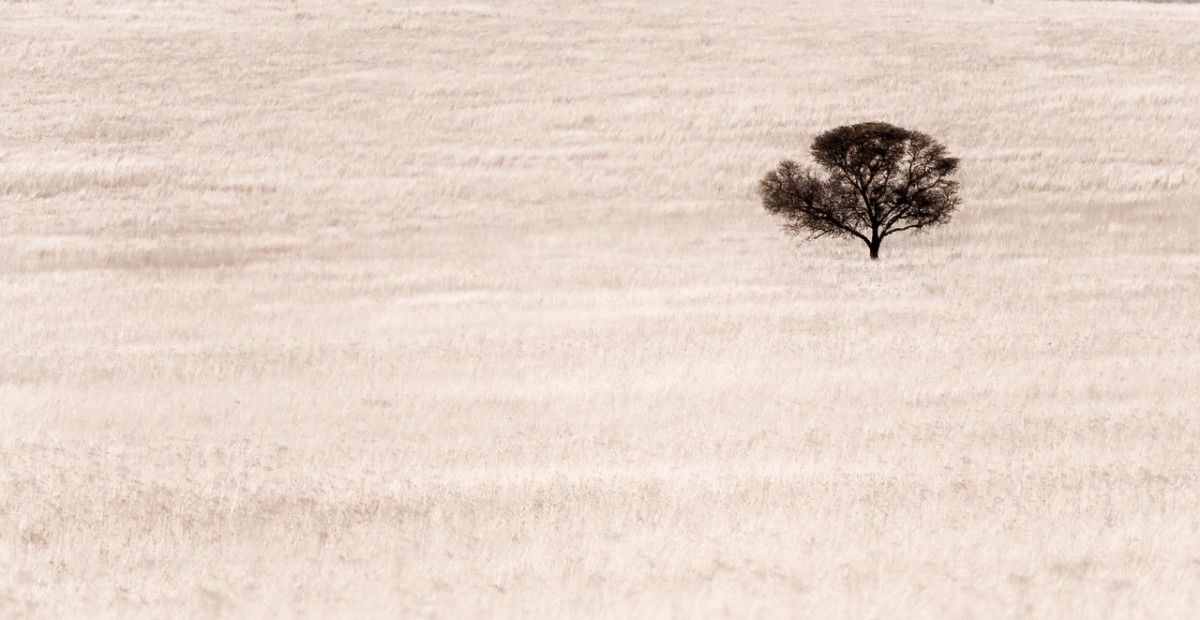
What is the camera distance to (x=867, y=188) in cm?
2100

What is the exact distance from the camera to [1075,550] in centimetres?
888

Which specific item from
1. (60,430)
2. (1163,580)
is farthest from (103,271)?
(1163,580)

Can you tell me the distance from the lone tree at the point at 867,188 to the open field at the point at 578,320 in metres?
0.52

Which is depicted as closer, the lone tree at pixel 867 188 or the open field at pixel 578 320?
the open field at pixel 578 320

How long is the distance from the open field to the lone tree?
1.71 ft

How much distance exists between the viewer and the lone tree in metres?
20.8

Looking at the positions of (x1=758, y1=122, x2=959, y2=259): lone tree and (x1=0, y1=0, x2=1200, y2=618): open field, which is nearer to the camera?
(x1=0, y1=0, x2=1200, y2=618): open field

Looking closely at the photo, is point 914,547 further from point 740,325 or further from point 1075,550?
point 740,325

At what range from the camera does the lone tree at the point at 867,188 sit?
20828 mm

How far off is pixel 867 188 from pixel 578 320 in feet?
23.1

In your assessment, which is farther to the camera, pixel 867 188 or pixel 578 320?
pixel 867 188

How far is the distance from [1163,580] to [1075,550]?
25.5 inches

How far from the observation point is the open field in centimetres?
892

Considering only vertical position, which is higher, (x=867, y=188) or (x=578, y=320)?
(x=867, y=188)
